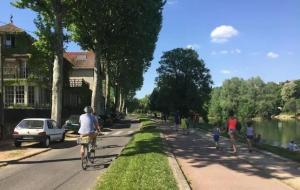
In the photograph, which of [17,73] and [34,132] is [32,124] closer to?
[34,132]

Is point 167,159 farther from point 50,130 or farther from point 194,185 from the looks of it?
point 50,130

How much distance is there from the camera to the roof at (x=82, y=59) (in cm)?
9662

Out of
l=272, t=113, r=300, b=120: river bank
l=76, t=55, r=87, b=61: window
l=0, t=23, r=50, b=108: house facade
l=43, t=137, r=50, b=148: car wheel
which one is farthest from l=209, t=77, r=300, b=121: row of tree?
l=43, t=137, r=50, b=148: car wheel

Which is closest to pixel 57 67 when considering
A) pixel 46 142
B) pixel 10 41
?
pixel 46 142

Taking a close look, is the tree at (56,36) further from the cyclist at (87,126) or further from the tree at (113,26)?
the cyclist at (87,126)

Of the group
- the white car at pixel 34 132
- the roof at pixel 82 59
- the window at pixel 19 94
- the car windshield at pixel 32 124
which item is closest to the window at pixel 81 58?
the roof at pixel 82 59

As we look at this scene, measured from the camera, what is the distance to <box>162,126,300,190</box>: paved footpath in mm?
12508

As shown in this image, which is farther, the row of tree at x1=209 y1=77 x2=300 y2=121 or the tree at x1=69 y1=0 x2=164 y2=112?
the row of tree at x1=209 y1=77 x2=300 y2=121

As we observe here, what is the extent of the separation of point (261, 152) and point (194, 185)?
32.1 feet

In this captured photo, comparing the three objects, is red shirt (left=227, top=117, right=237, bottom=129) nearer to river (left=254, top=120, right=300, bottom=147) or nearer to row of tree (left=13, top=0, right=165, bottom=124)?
row of tree (left=13, top=0, right=165, bottom=124)

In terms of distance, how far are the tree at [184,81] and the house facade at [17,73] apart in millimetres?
28690

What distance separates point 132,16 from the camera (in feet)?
137

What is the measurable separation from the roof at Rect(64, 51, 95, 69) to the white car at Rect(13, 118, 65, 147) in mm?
70479

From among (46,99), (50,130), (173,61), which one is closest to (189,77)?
(173,61)
